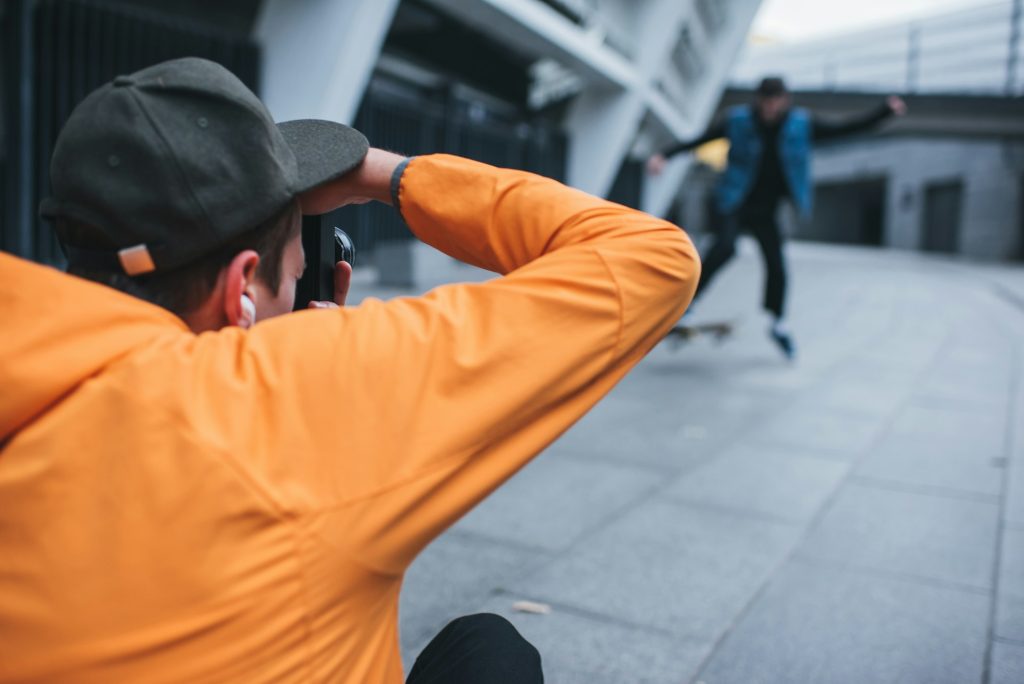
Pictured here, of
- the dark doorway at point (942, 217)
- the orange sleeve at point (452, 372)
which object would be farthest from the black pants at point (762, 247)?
the dark doorway at point (942, 217)

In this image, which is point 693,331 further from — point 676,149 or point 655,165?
point 676,149

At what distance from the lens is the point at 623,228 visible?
1222 millimetres

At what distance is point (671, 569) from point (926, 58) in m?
26.3

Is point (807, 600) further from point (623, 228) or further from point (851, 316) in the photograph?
point (851, 316)

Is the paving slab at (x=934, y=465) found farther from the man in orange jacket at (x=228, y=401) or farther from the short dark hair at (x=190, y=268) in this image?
the short dark hair at (x=190, y=268)

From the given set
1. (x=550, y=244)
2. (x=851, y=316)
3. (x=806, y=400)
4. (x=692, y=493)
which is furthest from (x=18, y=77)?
(x=851, y=316)

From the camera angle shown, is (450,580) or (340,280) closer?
(340,280)

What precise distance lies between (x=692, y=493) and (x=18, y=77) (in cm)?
488

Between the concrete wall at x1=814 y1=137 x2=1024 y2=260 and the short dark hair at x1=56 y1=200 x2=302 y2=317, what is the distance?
1157 inches

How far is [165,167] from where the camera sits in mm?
996

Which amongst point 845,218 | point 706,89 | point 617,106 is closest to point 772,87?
point 617,106

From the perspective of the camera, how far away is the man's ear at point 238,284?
3.55ft

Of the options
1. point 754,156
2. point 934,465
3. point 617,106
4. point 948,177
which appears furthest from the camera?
point 948,177

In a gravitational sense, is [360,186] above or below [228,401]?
above
